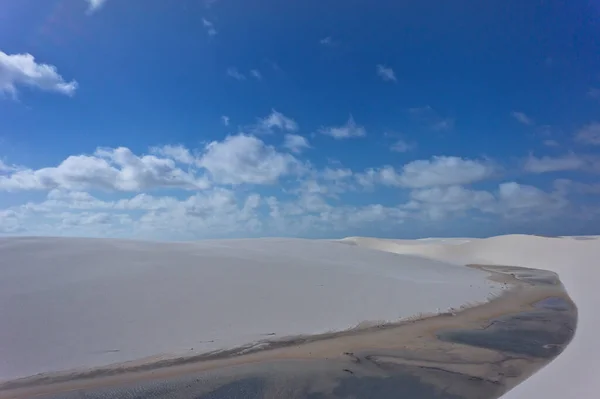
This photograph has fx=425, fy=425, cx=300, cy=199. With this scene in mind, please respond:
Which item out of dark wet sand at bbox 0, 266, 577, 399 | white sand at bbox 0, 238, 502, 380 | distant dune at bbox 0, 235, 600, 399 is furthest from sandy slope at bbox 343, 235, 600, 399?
white sand at bbox 0, 238, 502, 380

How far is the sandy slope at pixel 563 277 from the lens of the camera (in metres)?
4.91

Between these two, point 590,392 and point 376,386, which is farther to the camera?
point 376,386

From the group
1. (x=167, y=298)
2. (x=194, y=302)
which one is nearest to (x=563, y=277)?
(x=194, y=302)

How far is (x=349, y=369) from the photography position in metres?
6.33

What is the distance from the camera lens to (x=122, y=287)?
387 inches

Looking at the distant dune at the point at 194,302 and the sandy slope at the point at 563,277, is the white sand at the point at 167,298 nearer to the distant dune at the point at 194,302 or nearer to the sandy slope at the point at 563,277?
the distant dune at the point at 194,302

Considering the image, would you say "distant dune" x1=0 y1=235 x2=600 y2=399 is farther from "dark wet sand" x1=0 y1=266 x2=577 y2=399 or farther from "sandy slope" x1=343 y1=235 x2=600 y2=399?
"dark wet sand" x1=0 y1=266 x2=577 y2=399

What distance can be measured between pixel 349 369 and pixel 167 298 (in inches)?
189

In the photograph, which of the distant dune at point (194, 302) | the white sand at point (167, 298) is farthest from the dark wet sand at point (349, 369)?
the white sand at point (167, 298)

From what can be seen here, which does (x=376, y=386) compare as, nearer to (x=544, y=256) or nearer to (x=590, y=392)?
(x=590, y=392)

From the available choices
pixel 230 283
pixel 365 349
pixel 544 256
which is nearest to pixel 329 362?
pixel 365 349

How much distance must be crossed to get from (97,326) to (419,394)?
5.66m

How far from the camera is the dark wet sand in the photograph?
5500 millimetres

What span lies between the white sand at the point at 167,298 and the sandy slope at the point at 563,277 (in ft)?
10.8
